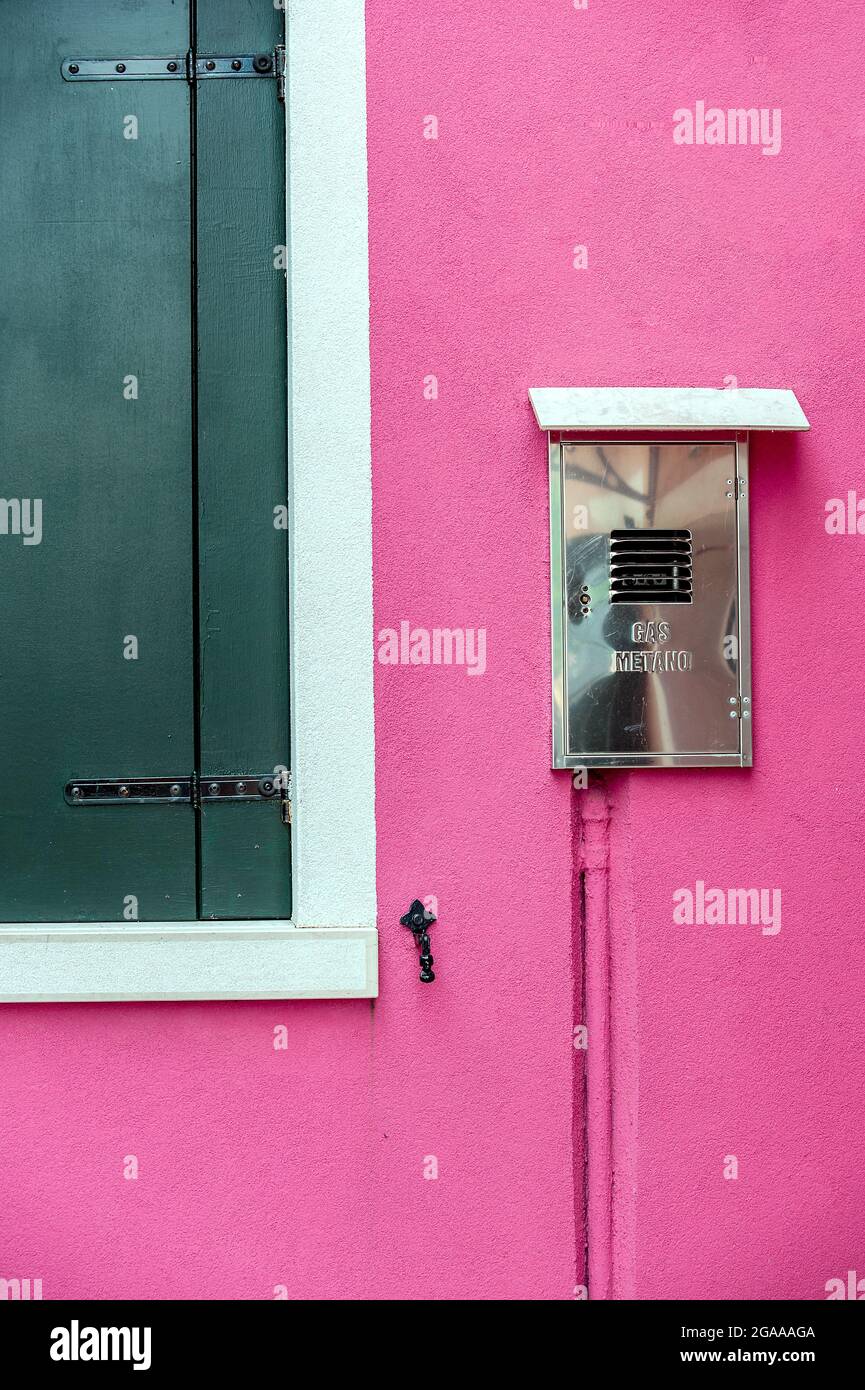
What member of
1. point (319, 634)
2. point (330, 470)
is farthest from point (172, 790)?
point (330, 470)

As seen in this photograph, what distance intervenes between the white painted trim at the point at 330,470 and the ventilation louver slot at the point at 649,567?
623 millimetres

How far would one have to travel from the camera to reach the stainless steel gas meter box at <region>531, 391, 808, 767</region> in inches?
90.8

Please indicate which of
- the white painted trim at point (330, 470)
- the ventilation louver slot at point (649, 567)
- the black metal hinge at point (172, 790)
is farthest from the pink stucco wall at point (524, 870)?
the black metal hinge at point (172, 790)

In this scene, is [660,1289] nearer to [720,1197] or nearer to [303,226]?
[720,1197]

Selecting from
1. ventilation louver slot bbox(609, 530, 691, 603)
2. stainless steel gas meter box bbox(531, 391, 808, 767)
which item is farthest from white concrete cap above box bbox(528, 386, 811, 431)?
ventilation louver slot bbox(609, 530, 691, 603)

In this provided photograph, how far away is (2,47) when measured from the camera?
2.37m

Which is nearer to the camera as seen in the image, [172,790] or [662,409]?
[662,409]

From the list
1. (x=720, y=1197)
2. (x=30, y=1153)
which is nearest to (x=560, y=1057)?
(x=720, y=1197)

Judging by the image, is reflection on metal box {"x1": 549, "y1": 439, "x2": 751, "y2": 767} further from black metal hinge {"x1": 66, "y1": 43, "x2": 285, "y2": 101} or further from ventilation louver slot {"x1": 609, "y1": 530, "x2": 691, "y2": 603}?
black metal hinge {"x1": 66, "y1": 43, "x2": 285, "y2": 101}

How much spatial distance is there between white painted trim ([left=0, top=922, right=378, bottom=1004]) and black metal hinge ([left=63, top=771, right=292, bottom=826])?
0.33m

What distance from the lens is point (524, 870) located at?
2.33 m

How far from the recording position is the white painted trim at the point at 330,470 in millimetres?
2285

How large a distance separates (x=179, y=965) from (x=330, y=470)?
4.26ft

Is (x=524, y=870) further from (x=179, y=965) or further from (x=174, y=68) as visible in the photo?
(x=174, y=68)
